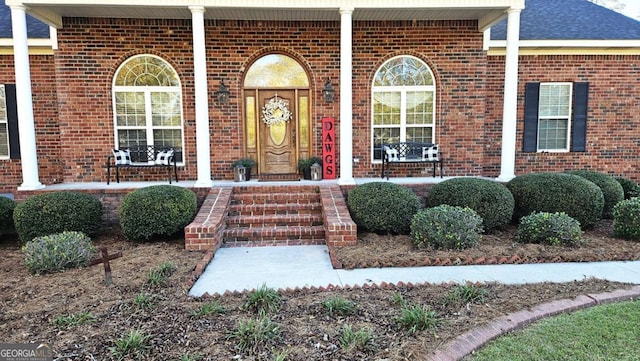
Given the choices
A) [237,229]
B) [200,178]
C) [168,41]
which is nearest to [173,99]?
[168,41]

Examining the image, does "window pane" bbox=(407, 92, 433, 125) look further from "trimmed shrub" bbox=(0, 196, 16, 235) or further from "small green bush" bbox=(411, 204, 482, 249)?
"trimmed shrub" bbox=(0, 196, 16, 235)

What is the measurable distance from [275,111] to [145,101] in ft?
9.26

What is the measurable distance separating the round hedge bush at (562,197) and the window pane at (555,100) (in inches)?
124

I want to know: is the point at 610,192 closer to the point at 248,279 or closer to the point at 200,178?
the point at 248,279

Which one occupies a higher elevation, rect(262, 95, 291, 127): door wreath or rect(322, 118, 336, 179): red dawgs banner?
rect(262, 95, 291, 127): door wreath

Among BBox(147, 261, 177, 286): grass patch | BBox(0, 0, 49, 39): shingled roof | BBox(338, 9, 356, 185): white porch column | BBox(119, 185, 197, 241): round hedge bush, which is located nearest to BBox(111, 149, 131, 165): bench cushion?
BBox(119, 185, 197, 241): round hedge bush

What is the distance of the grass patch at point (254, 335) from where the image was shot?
327 cm

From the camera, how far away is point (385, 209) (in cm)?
688

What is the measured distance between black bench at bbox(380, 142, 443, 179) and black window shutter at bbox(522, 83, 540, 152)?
2.15m

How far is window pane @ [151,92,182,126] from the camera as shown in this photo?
9336 mm

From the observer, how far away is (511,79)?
847cm

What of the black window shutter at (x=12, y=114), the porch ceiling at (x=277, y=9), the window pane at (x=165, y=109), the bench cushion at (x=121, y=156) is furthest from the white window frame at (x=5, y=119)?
the window pane at (x=165, y=109)

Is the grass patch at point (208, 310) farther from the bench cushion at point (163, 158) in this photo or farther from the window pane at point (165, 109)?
the window pane at point (165, 109)

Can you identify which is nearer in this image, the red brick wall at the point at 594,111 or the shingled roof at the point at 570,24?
the shingled roof at the point at 570,24
